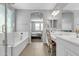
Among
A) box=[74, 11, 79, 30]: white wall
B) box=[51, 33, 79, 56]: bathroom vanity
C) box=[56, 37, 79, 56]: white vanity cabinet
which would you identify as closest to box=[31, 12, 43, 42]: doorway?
box=[74, 11, 79, 30]: white wall

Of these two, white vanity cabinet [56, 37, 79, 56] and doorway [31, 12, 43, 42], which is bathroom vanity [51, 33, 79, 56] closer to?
white vanity cabinet [56, 37, 79, 56]

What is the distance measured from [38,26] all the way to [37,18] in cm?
20

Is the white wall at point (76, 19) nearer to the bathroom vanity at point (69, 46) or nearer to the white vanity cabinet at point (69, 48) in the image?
the bathroom vanity at point (69, 46)

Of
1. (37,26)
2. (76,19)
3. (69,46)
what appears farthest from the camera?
(37,26)

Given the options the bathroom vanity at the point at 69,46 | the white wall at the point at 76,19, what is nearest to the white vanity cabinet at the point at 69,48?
the bathroom vanity at the point at 69,46

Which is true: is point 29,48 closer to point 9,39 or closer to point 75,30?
point 9,39

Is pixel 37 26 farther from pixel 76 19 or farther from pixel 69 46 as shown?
pixel 69 46

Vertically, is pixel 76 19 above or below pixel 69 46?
above

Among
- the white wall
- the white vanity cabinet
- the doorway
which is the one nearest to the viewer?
the white vanity cabinet

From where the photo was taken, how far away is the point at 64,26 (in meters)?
3.23

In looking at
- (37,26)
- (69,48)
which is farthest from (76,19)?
(69,48)

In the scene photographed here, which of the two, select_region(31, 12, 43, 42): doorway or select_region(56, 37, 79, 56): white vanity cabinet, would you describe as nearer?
select_region(56, 37, 79, 56): white vanity cabinet

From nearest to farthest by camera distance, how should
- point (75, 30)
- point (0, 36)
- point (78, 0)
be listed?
1. point (78, 0)
2. point (0, 36)
3. point (75, 30)

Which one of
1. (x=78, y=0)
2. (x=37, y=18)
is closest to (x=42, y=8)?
(x=37, y=18)
